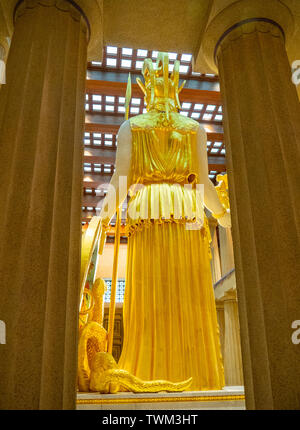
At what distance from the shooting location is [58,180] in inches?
96.7

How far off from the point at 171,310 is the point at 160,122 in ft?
6.27

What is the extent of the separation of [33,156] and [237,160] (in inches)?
52.3

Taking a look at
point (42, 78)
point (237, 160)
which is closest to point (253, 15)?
point (237, 160)

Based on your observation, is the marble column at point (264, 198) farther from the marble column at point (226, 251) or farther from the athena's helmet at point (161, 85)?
the marble column at point (226, 251)

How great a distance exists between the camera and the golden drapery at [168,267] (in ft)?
11.3

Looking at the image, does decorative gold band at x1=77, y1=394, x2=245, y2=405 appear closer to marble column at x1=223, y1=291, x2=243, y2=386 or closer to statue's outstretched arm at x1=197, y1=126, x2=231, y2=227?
statue's outstretched arm at x1=197, y1=126, x2=231, y2=227

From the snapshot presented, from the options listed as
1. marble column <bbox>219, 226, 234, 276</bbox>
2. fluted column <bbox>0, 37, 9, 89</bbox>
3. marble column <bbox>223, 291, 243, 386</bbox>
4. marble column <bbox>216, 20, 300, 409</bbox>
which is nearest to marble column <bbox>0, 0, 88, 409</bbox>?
fluted column <bbox>0, 37, 9, 89</bbox>

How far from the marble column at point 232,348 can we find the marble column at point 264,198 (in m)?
10.0

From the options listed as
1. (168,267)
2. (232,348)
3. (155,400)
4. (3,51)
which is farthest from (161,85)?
(232,348)

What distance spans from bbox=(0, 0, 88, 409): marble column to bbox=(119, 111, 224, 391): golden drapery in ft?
4.46

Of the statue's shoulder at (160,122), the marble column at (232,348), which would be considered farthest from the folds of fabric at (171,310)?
the marble column at (232,348)

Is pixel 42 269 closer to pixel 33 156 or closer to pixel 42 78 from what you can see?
pixel 33 156

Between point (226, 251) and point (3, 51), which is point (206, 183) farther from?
point (226, 251)

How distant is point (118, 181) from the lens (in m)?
4.12
